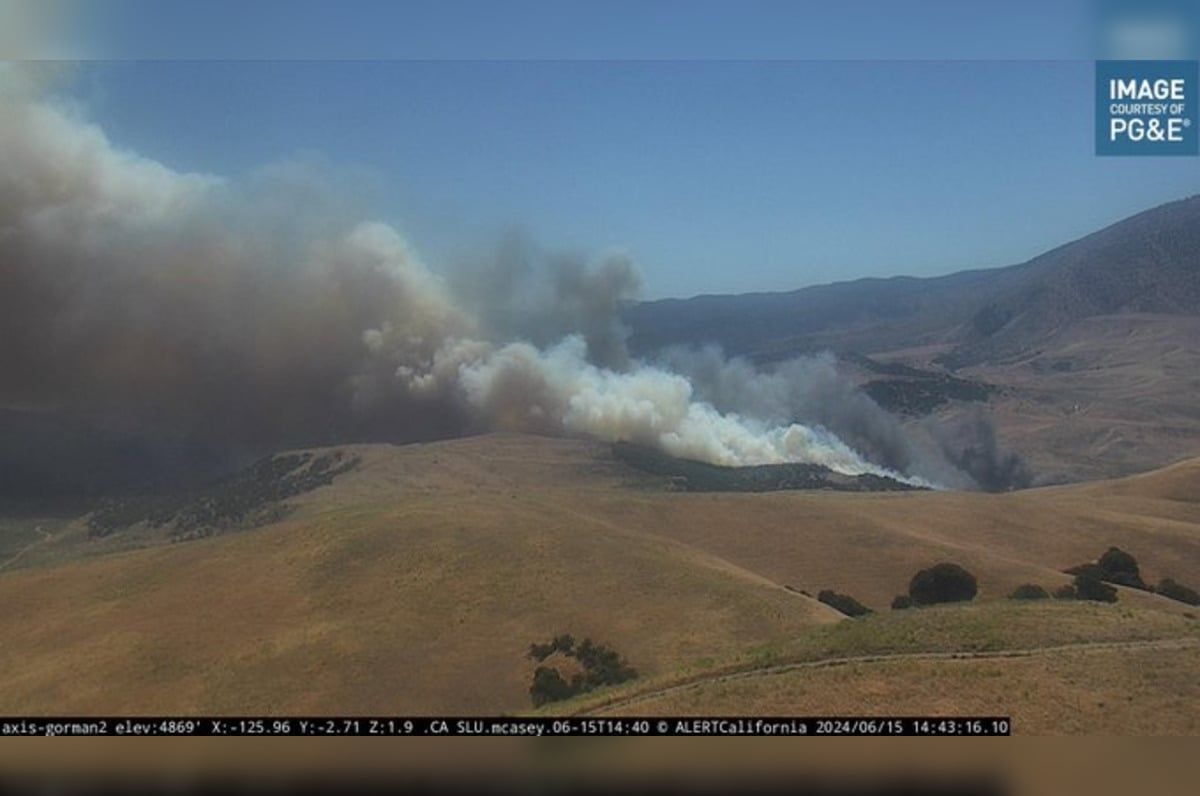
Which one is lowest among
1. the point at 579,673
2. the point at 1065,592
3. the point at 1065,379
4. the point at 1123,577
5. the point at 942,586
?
the point at 1123,577

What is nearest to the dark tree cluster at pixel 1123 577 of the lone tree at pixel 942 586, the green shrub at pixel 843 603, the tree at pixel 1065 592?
the tree at pixel 1065 592

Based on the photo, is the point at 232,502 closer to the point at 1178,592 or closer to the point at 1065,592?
the point at 1065,592

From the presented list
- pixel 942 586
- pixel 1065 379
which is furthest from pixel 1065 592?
pixel 1065 379

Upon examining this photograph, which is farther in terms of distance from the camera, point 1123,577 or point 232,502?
point 232,502

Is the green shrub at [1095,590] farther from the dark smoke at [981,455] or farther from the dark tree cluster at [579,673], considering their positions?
the dark smoke at [981,455]

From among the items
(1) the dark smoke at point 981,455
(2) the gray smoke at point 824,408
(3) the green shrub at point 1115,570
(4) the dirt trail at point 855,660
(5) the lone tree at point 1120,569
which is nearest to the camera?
(4) the dirt trail at point 855,660

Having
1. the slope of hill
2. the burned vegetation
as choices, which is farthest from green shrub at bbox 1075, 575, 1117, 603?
the burned vegetation
